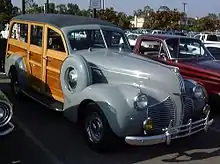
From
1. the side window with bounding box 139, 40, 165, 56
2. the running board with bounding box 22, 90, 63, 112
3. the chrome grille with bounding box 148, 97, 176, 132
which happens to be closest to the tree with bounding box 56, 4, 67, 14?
the side window with bounding box 139, 40, 165, 56

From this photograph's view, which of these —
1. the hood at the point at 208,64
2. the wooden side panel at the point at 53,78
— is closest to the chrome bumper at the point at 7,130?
the wooden side panel at the point at 53,78

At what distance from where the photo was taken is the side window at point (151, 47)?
862 cm

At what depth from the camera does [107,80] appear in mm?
5855

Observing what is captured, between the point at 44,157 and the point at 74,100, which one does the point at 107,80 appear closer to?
the point at 74,100

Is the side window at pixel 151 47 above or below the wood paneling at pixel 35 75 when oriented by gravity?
above

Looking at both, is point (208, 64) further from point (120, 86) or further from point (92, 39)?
point (120, 86)

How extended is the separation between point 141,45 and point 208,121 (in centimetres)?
392

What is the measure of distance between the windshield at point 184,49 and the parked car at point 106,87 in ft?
5.09

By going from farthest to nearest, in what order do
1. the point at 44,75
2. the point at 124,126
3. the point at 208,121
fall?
the point at 44,75
the point at 208,121
the point at 124,126

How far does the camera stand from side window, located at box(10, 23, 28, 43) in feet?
26.8

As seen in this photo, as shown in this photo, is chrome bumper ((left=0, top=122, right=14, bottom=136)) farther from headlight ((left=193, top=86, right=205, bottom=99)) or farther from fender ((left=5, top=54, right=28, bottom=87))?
fender ((left=5, top=54, right=28, bottom=87))

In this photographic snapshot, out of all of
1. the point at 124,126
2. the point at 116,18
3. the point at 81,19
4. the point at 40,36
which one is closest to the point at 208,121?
the point at 124,126

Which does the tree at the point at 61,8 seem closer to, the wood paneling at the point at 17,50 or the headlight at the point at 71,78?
the wood paneling at the point at 17,50

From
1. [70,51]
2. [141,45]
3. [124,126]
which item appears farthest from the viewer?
[141,45]
